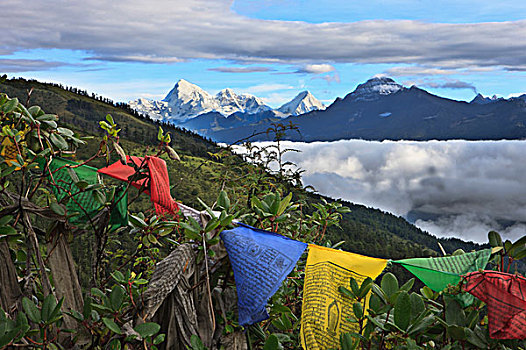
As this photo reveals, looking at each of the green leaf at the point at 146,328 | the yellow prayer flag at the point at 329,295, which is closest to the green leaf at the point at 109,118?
the green leaf at the point at 146,328

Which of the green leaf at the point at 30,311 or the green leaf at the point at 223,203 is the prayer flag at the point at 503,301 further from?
the green leaf at the point at 30,311

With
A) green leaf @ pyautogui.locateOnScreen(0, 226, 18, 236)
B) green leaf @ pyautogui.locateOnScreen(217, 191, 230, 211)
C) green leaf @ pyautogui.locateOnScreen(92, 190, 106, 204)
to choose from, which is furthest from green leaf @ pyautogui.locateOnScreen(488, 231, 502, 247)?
green leaf @ pyautogui.locateOnScreen(0, 226, 18, 236)

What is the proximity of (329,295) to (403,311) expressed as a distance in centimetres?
54

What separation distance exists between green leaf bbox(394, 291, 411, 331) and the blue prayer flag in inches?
22.7

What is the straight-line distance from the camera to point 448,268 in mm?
2492

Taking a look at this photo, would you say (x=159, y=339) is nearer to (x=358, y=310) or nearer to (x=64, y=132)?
(x=358, y=310)

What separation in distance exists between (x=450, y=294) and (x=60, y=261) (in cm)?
215

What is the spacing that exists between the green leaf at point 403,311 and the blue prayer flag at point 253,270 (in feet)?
1.89

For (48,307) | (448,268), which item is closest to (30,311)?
(48,307)

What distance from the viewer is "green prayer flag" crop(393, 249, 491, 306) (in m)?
2.40

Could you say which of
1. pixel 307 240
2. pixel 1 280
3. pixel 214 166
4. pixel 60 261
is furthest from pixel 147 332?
pixel 214 166

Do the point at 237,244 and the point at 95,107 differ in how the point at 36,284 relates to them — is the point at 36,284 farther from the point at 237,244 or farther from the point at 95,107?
the point at 95,107

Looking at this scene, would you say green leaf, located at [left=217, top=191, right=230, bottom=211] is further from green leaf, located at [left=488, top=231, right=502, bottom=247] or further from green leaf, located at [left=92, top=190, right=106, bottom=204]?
green leaf, located at [left=488, top=231, right=502, bottom=247]

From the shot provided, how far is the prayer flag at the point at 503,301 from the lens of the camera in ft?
6.81
